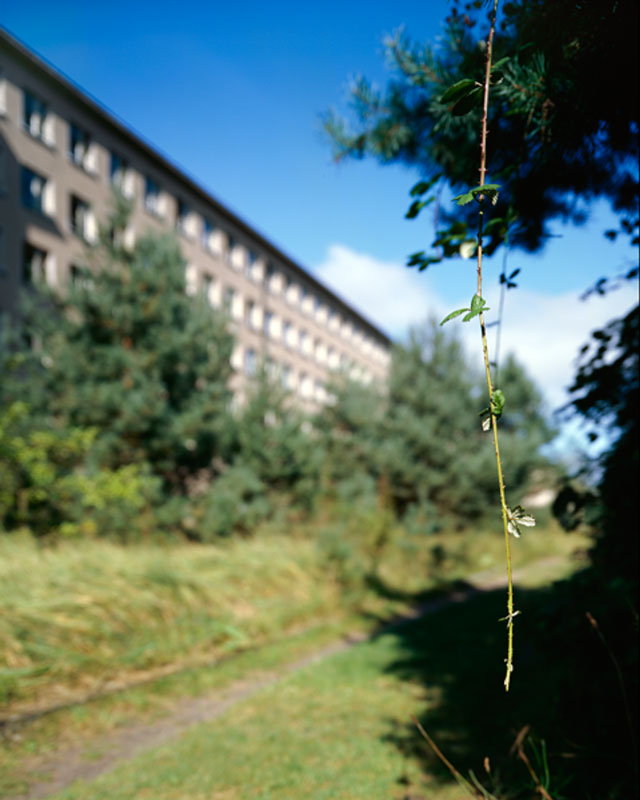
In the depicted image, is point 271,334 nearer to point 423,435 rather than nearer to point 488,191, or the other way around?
point 423,435

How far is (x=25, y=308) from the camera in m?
12.9

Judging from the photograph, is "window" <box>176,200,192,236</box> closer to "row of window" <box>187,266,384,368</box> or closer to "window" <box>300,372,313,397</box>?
"row of window" <box>187,266,384,368</box>

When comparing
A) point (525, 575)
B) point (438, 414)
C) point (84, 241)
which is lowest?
point (525, 575)

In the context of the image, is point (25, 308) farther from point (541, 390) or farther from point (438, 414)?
point (541, 390)

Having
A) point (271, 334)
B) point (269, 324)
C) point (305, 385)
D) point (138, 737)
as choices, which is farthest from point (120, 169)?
point (138, 737)

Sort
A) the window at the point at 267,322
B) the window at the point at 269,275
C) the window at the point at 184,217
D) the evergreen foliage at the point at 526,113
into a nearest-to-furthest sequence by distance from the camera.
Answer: the evergreen foliage at the point at 526,113 < the window at the point at 184,217 < the window at the point at 267,322 < the window at the point at 269,275

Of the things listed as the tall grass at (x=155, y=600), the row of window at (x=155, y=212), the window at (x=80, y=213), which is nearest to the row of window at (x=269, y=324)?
the row of window at (x=155, y=212)

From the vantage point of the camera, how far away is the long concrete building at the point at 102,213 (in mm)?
21938

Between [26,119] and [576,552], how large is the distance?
87.5 ft

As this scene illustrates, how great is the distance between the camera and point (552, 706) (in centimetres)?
395

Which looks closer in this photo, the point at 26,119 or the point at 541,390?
the point at 26,119

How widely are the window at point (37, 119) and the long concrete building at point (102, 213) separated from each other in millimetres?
42

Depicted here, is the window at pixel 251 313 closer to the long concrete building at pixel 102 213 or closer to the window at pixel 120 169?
the long concrete building at pixel 102 213

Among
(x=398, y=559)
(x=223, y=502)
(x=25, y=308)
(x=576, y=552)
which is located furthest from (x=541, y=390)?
(x=576, y=552)
